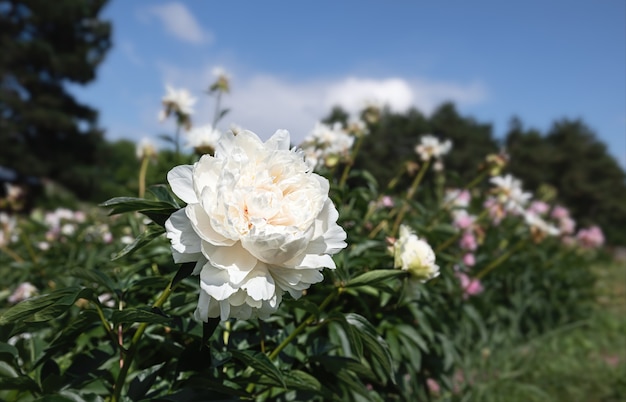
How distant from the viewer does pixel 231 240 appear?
0.64 metres

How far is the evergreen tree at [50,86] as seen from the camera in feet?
50.3

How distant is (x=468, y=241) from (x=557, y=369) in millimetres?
852

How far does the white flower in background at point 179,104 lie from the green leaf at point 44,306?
145cm

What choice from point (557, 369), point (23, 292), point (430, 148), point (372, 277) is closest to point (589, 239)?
point (557, 369)

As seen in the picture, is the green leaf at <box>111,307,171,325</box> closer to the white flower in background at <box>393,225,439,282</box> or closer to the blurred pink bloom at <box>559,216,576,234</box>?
the white flower in background at <box>393,225,439,282</box>

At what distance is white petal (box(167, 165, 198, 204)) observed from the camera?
2.16ft

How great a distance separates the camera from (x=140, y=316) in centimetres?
69

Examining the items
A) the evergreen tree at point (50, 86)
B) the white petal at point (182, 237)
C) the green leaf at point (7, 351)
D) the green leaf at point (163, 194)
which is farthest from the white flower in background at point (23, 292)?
the evergreen tree at point (50, 86)

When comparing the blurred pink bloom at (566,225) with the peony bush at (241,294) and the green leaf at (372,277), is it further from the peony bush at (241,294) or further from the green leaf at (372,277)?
the green leaf at (372,277)

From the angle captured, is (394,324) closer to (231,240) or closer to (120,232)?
(231,240)

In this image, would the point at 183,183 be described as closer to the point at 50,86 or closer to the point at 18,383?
the point at 18,383

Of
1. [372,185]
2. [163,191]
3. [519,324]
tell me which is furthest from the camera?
[519,324]

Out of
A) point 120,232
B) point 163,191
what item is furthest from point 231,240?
point 120,232

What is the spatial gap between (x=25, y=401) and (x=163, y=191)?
452 mm
